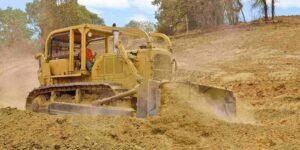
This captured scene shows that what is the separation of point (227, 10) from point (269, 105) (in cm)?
2351

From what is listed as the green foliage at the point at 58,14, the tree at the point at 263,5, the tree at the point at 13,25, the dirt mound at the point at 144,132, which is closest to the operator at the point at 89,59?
the dirt mound at the point at 144,132

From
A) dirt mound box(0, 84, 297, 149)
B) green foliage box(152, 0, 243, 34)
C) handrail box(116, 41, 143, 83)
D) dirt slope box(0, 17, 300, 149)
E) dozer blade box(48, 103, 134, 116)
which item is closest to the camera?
→ dirt mound box(0, 84, 297, 149)

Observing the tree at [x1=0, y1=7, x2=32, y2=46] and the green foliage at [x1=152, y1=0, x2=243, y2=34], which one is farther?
the tree at [x1=0, y1=7, x2=32, y2=46]

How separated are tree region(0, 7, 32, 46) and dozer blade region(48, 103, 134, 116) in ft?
157

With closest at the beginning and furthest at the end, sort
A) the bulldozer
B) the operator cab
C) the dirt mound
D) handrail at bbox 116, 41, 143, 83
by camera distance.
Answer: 1. the dirt mound
2. the bulldozer
3. handrail at bbox 116, 41, 143, 83
4. the operator cab

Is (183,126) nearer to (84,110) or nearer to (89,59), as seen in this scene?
(84,110)

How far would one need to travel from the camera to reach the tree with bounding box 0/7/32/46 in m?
60.6

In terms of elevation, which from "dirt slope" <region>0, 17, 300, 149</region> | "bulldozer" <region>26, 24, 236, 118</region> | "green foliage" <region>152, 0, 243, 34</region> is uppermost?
"green foliage" <region>152, 0, 243, 34</region>

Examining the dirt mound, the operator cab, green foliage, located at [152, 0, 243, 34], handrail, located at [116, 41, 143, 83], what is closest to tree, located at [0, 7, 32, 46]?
green foliage, located at [152, 0, 243, 34]

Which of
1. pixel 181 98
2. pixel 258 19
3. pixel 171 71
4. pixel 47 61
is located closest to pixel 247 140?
pixel 181 98

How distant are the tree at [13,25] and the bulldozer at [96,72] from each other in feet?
151

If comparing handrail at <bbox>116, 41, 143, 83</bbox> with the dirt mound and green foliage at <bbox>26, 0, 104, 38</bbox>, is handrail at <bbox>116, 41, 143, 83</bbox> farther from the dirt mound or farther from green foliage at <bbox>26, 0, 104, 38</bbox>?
green foliage at <bbox>26, 0, 104, 38</bbox>

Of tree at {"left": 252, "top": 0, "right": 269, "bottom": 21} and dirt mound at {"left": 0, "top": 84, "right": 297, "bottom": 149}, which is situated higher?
tree at {"left": 252, "top": 0, "right": 269, "bottom": 21}

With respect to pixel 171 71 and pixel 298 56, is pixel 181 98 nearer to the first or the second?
pixel 171 71
